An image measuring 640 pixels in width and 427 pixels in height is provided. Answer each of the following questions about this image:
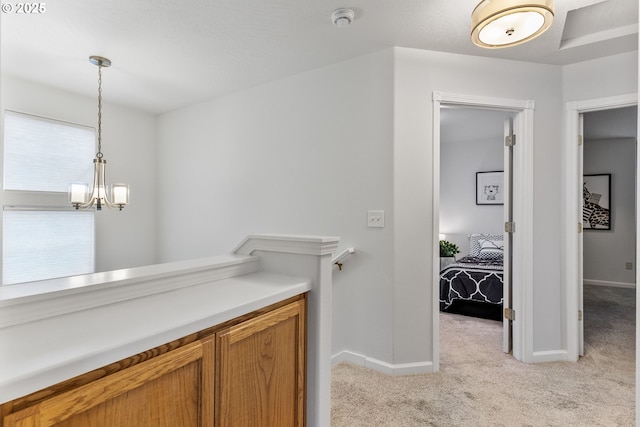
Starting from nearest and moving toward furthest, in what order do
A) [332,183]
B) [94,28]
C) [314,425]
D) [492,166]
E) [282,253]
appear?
[314,425] → [282,253] → [94,28] → [332,183] → [492,166]

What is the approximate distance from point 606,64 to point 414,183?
1.77m

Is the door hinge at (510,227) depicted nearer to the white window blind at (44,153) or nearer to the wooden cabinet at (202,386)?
the wooden cabinet at (202,386)

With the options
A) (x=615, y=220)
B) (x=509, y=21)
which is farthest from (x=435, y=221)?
(x=615, y=220)

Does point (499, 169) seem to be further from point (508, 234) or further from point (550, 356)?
point (550, 356)

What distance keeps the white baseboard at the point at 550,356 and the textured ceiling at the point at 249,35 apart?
7.55 feet

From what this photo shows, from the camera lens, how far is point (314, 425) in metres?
1.38

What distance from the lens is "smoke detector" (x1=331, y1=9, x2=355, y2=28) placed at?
6.37 ft

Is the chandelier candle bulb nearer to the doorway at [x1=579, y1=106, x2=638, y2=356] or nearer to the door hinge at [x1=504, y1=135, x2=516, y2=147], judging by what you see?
the door hinge at [x1=504, y1=135, x2=516, y2=147]

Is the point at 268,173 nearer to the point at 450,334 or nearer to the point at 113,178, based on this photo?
the point at 113,178

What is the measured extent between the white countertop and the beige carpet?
117 centimetres

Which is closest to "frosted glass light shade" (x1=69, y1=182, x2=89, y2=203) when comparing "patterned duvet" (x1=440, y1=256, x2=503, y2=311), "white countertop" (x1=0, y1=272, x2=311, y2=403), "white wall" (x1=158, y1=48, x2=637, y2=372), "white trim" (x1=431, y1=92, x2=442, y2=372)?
"white wall" (x1=158, y1=48, x2=637, y2=372)

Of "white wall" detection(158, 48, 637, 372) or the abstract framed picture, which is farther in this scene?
the abstract framed picture

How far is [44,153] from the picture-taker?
3164mm

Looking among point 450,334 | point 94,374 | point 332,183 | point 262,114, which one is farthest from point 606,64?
point 94,374
